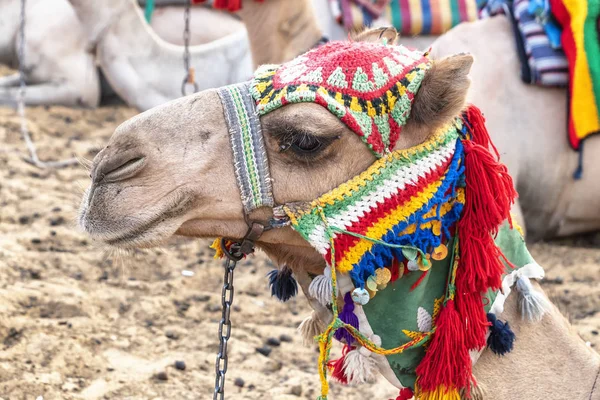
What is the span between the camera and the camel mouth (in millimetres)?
1880

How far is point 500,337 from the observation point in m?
2.13

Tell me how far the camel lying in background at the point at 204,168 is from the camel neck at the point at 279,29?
3434 mm

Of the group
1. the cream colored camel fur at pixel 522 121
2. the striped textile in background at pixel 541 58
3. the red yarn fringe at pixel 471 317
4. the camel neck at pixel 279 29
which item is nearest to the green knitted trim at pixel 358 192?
the red yarn fringe at pixel 471 317

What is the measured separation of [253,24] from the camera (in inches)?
213

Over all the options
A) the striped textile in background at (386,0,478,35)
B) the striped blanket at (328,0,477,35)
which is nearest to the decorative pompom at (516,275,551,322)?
the striped blanket at (328,0,477,35)

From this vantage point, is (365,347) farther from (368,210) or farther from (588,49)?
(588,49)

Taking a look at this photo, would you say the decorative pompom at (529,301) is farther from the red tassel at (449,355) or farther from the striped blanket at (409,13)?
the striped blanket at (409,13)

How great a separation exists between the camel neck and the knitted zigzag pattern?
136 inches

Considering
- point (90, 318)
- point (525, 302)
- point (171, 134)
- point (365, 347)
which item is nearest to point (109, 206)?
point (171, 134)

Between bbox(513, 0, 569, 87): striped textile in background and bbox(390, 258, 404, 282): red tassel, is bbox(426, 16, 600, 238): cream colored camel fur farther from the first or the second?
bbox(390, 258, 404, 282): red tassel

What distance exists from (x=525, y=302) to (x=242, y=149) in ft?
3.05

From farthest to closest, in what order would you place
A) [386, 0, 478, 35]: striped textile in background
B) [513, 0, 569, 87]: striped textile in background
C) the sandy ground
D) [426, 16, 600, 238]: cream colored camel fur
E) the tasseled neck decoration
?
[386, 0, 478, 35]: striped textile in background, [426, 16, 600, 238]: cream colored camel fur, [513, 0, 569, 87]: striped textile in background, the sandy ground, the tasseled neck decoration

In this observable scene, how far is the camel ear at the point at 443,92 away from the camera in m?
1.95

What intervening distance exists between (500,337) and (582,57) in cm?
231
